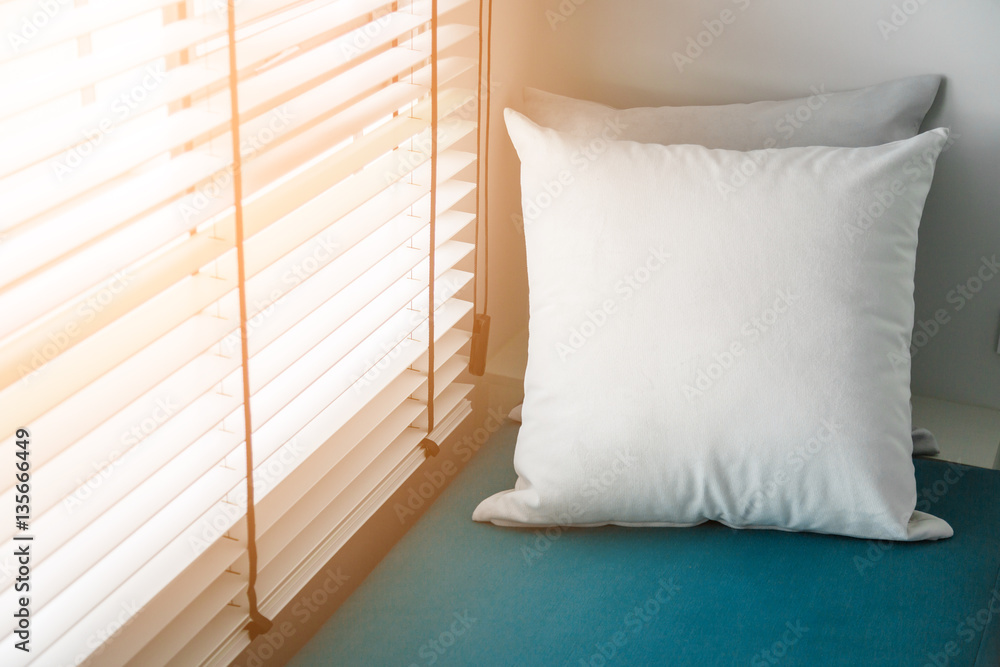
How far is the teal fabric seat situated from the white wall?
46cm

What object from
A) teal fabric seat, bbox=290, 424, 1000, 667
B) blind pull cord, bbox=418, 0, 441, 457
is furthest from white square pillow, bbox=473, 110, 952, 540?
blind pull cord, bbox=418, 0, 441, 457

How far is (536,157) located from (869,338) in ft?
1.63

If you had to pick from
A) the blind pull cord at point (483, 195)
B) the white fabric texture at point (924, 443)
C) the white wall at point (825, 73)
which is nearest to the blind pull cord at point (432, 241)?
the blind pull cord at point (483, 195)

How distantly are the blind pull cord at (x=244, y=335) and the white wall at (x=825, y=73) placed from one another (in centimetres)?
78

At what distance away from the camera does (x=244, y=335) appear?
0.95 metres

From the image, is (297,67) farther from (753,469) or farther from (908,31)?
(908,31)

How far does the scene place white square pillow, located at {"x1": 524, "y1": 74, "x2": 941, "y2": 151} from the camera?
1.51 meters

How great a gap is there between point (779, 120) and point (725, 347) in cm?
53

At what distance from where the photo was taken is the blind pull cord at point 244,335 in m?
0.87

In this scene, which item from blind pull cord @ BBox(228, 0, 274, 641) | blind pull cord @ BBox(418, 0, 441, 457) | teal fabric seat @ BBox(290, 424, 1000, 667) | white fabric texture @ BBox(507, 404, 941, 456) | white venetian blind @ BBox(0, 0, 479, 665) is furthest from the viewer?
white fabric texture @ BBox(507, 404, 941, 456)

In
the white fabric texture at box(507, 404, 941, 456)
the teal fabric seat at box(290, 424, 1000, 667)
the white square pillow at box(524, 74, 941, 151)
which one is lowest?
the teal fabric seat at box(290, 424, 1000, 667)

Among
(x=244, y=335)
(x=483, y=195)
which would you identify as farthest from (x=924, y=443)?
(x=244, y=335)

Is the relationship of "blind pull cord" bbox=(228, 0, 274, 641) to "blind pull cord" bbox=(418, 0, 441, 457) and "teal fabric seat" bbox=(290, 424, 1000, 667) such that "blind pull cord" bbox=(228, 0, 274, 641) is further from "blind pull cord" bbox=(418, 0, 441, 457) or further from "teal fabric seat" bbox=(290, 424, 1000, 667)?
"blind pull cord" bbox=(418, 0, 441, 457)

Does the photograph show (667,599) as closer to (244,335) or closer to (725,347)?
(725,347)
